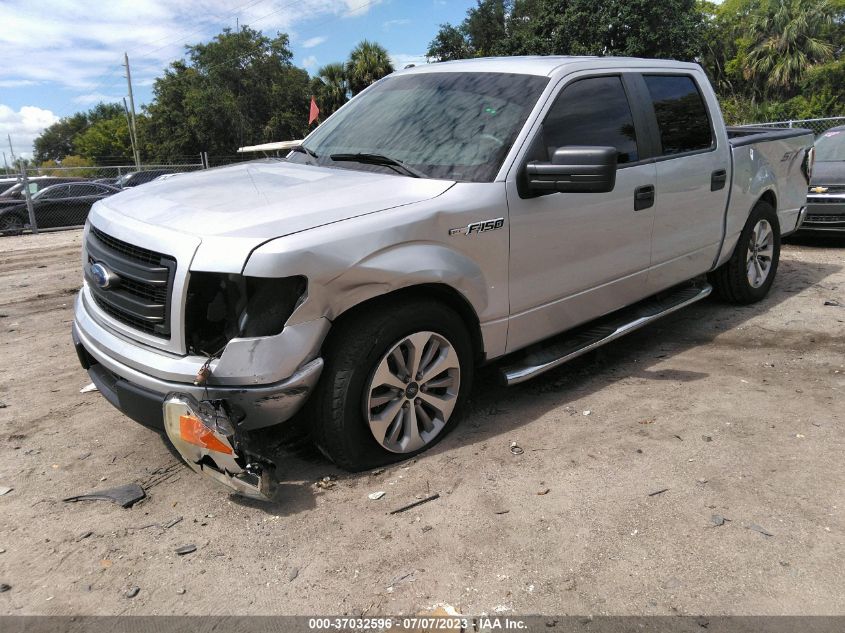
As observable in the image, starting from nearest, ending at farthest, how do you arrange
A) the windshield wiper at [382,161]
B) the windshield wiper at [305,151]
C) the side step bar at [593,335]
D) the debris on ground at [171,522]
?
the debris on ground at [171,522] → the windshield wiper at [382,161] → the side step bar at [593,335] → the windshield wiper at [305,151]

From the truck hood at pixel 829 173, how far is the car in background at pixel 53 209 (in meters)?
14.3

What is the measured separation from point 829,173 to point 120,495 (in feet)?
29.9

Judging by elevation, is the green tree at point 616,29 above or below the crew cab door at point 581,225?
above

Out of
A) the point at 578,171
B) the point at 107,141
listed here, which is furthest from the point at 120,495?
the point at 107,141

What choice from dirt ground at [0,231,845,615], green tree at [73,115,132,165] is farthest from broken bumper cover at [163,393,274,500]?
green tree at [73,115,132,165]

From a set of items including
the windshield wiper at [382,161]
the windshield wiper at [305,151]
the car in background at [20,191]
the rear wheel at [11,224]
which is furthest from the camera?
the car in background at [20,191]

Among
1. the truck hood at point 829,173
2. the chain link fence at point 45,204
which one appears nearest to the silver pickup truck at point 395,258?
the truck hood at point 829,173

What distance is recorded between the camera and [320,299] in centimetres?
266

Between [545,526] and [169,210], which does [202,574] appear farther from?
[169,210]

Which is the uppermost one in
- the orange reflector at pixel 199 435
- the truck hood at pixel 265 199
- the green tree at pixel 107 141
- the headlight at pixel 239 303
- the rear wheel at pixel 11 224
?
the green tree at pixel 107 141

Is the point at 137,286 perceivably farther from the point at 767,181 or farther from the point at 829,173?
the point at 829,173

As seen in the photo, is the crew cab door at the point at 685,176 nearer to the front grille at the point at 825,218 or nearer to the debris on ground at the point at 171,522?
the debris on ground at the point at 171,522

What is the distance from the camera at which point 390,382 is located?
299 centimetres

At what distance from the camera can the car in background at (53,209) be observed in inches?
594
